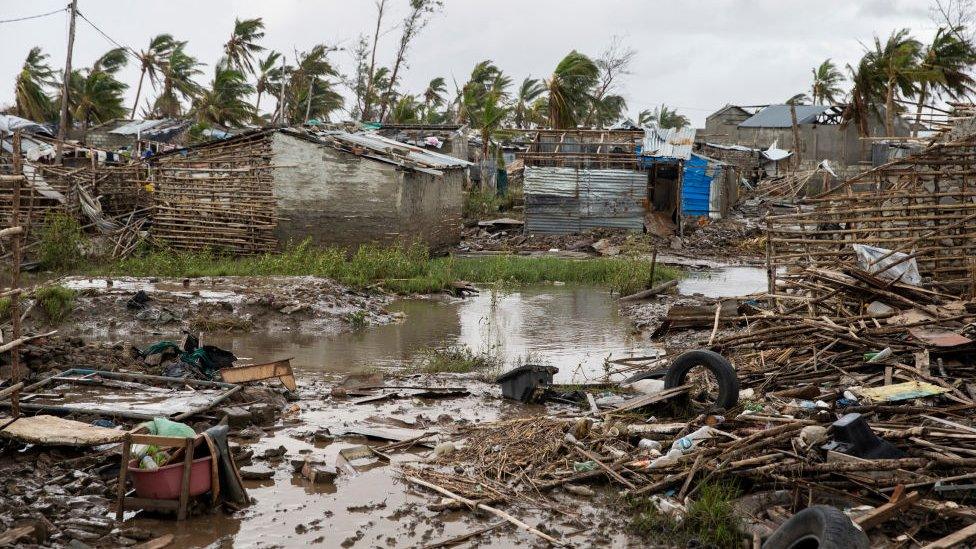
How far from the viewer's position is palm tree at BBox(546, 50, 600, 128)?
30.9m

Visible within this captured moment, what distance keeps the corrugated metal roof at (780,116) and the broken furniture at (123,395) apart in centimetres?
3932

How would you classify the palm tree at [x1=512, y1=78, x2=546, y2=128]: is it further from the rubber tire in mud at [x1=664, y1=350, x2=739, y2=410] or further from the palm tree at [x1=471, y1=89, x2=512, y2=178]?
the rubber tire in mud at [x1=664, y1=350, x2=739, y2=410]

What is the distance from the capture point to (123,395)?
303 inches

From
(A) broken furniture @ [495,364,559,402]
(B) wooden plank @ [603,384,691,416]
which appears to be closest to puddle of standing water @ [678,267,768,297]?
(A) broken furniture @ [495,364,559,402]

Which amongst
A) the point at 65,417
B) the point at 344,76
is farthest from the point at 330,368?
the point at 344,76

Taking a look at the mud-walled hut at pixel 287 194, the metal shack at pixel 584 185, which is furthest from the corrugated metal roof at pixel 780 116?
the mud-walled hut at pixel 287 194

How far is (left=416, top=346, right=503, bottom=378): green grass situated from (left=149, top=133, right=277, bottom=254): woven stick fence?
921 centimetres

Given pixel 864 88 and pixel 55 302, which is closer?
pixel 55 302

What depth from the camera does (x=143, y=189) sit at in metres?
19.9

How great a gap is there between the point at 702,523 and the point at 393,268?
39.5ft

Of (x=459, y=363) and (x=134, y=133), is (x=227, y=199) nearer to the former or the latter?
(x=459, y=363)

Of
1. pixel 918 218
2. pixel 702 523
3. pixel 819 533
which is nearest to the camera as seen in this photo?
pixel 819 533

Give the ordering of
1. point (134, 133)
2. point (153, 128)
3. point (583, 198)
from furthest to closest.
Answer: point (134, 133)
point (153, 128)
point (583, 198)

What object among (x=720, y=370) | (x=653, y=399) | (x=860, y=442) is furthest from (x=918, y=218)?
(x=860, y=442)
